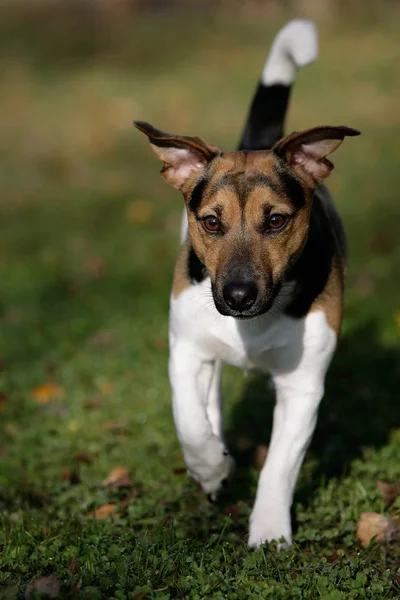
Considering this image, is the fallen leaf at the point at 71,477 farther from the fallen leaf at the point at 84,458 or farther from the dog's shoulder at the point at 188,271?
the dog's shoulder at the point at 188,271

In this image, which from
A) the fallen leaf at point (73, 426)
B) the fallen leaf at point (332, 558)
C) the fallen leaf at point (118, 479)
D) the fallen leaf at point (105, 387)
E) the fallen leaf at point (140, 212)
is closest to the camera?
the fallen leaf at point (332, 558)

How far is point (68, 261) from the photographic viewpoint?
9438 mm

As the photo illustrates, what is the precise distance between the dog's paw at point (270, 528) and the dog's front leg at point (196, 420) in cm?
35

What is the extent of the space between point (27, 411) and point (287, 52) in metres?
2.93

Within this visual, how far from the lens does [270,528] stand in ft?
13.9

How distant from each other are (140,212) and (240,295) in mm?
7317

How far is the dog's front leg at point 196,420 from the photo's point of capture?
14.7ft

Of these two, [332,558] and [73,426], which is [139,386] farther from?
[332,558]

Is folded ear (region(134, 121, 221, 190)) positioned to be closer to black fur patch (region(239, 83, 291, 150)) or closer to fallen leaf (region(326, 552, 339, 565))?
black fur patch (region(239, 83, 291, 150))

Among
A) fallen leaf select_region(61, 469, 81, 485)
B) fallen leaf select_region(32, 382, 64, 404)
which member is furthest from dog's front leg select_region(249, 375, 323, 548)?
fallen leaf select_region(32, 382, 64, 404)

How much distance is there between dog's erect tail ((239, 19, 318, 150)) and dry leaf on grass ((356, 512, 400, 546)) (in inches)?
90.7

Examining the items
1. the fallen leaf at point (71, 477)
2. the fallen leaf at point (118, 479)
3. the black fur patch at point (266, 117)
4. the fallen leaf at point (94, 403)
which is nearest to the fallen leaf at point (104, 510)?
the fallen leaf at point (118, 479)

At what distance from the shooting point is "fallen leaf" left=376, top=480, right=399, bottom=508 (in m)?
4.75

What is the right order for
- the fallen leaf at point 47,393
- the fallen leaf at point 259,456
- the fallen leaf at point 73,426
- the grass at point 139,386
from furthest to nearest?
the fallen leaf at point 47,393 < the fallen leaf at point 73,426 < the fallen leaf at point 259,456 < the grass at point 139,386
